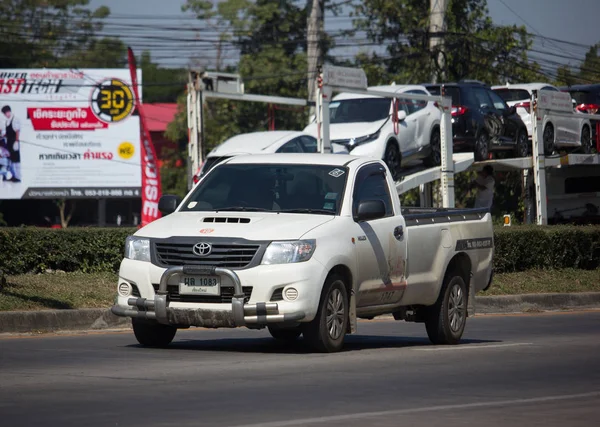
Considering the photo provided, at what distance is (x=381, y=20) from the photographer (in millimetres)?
52375

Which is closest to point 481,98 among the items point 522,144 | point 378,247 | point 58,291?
point 522,144

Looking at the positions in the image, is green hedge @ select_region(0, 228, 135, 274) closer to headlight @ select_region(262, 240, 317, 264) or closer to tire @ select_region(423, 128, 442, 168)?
headlight @ select_region(262, 240, 317, 264)

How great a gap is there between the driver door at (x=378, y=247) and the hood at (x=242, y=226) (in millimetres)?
526

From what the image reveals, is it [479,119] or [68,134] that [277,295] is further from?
[68,134]

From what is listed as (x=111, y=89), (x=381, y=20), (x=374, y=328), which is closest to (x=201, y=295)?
(x=374, y=328)

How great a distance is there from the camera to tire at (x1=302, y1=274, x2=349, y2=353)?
1125 centimetres

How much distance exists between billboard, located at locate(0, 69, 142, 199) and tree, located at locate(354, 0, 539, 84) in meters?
12.3

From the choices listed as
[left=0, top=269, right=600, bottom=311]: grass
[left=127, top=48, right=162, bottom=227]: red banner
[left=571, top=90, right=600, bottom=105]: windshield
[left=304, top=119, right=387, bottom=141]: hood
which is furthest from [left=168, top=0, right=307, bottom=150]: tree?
[left=0, top=269, right=600, bottom=311]: grass

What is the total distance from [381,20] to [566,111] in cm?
2411

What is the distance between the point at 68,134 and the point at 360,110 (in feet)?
117

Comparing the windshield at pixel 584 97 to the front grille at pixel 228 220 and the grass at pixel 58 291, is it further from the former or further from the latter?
the front grille at pixel 228 220

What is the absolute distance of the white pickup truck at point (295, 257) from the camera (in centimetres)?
1095

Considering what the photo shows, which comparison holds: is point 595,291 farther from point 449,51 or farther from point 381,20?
point 381,20

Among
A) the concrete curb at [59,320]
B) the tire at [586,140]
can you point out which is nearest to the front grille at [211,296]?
the concrete curb at [59,320]
